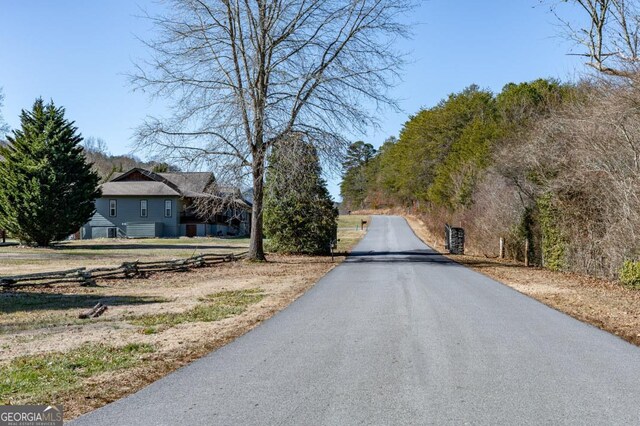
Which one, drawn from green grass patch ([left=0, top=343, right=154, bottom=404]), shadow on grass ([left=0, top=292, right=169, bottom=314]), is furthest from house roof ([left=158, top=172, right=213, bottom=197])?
green grass patch ([left=0, top=343, right=154, bottom=404])

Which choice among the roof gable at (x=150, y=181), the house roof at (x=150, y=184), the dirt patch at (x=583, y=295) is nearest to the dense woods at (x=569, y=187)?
the dirt patch at (x=583, y=295)

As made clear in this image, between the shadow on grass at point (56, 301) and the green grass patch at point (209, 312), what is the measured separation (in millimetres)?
1615

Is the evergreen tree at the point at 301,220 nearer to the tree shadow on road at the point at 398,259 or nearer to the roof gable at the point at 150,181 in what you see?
the tree shadow on road at the point at 398,259

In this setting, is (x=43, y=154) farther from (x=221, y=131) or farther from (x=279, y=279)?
(x=279, y=279)

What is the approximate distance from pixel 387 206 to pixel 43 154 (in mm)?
84266

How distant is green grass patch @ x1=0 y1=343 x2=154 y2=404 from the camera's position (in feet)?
23.1

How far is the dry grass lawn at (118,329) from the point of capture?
24.6 feet

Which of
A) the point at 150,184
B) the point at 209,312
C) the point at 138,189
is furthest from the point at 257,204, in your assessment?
the point at 150,184

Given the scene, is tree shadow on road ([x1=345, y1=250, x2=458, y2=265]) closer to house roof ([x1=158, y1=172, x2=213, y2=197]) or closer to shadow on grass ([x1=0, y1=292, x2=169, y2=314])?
shadow on grass ([x1=0, y1=292, x2=169, y2=314])

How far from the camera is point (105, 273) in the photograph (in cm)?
2219

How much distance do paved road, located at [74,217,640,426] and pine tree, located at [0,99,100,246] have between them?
112 ft

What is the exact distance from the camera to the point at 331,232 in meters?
39.4

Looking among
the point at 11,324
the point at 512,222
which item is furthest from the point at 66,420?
the point at 512,222

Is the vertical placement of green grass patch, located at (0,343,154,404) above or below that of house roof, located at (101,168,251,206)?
below
